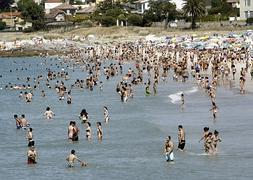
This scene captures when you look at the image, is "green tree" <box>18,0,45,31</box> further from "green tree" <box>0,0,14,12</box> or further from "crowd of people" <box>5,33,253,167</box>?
"green tree" <box>0,0,14,12</box>

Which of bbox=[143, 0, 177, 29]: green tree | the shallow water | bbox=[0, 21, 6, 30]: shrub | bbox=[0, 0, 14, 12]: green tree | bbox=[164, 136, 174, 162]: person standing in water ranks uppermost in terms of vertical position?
bbox=[0, 0, 14, 12]: green tree

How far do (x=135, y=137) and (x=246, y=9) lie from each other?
220ft

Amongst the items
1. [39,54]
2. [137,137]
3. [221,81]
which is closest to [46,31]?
[39,54]

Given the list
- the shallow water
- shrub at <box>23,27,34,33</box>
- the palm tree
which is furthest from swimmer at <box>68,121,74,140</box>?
shrub at <box>23,27,34,33</box>

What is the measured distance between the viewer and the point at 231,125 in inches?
1176

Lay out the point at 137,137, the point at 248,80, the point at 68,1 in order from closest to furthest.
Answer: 1. the point at 137,137
2. the point at 248,80
3. the point at 68,1

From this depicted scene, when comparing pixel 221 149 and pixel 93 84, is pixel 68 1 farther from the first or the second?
pixel 221 149

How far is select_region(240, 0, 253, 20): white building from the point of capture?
91812 millimetres

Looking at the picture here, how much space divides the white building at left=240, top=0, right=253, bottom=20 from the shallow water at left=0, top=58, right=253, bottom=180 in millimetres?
46398

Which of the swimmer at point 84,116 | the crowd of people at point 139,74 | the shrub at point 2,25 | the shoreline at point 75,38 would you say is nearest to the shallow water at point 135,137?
the crowd of people at point 139,74

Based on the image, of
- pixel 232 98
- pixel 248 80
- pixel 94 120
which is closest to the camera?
pixel 94 120

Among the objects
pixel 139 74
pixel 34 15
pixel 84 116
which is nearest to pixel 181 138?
pixel 84 116

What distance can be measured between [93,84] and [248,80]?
12097 mm

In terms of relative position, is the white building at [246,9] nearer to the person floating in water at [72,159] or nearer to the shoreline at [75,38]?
the shoreline at [75,38]
